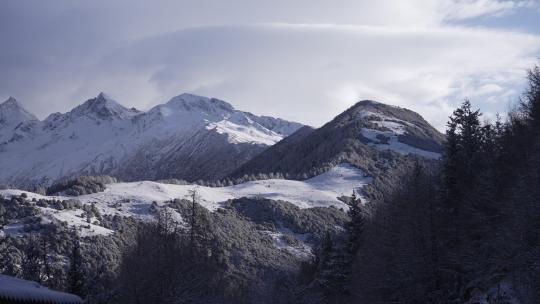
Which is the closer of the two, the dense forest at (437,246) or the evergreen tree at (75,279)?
the dense forest at (437,246)

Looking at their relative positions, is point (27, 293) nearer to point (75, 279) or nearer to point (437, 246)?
point (437, 246)

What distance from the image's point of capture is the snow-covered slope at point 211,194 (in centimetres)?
13162

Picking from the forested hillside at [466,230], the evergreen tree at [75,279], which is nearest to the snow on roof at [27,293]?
the forested hillside at [466,230]

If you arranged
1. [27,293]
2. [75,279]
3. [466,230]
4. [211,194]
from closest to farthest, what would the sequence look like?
[27,293]
[466,230]
[75,279]
[211,194]

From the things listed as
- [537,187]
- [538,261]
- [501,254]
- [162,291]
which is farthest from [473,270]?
[162,291]

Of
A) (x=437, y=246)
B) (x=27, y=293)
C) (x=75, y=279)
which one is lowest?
(x=75, y=279)

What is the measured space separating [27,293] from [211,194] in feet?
446

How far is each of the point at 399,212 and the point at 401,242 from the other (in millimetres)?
3162

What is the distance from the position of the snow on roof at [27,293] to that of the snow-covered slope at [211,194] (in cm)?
9714

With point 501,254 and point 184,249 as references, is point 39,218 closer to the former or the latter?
point 184,249

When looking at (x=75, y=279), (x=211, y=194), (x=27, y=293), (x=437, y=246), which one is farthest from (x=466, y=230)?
(x=211, y=194)

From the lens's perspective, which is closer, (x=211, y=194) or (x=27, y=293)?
(x=27, y=293)

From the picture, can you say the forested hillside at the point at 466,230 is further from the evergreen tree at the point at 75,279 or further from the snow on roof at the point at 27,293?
the evergreen tree at the point at 75,279

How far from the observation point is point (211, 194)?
156625mm
